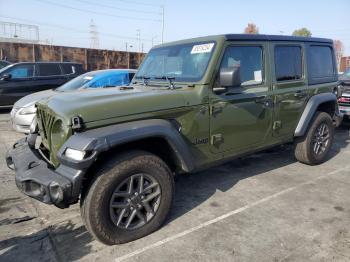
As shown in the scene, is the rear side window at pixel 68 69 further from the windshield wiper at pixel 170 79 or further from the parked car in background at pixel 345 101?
the parked car in background at pixel 345 101

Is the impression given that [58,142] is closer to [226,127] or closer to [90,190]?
[90,190]

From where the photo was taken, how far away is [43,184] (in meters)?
2.86

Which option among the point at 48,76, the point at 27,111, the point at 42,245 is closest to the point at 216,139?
the point at 42,245

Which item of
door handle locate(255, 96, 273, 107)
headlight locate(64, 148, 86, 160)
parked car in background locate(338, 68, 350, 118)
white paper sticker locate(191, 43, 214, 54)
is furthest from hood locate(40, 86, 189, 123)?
parked car in background locate(338, 68, 350, 118)

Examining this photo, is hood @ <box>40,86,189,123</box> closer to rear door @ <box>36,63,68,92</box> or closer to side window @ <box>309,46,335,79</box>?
side window @ <box>309,46,335,79</box>

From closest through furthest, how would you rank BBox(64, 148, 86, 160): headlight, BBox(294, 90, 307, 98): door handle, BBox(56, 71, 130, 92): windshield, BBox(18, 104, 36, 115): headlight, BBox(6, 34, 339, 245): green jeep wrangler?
Result: 1. BBox(64, 148, 86, 160): headlight
2. BBox(6, 34, 339, 245): green jeep wrangler
3. BBox(294, 90, 307, 98): door handle
4. BBox(18, 104, 36, 115): headlight
5. BBox(56, 71, 130, 92): windshield

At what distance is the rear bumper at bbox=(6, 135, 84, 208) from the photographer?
2.77m

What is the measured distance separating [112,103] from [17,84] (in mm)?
8722

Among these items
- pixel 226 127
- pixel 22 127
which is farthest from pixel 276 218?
pixel 22 127

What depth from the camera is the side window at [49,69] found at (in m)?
10.9

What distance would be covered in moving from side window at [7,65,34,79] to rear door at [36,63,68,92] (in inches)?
8.3

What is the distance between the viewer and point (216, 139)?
151 inches

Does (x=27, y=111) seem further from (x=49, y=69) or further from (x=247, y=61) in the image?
(x=247, y=61)

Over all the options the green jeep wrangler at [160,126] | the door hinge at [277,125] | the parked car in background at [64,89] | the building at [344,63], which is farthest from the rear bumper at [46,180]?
the building at [344,63]
